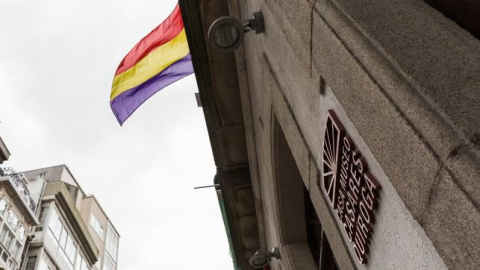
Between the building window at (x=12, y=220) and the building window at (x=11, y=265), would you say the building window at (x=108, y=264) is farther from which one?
the building window at (x=11, y=265)

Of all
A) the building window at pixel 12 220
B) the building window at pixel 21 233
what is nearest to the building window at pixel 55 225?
the building window at pixel 21 233

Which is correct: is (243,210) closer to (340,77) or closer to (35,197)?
(340,77)

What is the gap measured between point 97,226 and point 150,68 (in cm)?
4529

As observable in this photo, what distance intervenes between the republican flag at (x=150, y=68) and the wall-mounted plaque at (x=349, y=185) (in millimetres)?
5495

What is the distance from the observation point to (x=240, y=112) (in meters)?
9.93

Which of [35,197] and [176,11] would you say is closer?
[176,11]

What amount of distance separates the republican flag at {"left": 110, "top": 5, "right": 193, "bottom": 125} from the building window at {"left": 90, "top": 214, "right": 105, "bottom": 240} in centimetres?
4271

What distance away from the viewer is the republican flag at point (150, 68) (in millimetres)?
8594

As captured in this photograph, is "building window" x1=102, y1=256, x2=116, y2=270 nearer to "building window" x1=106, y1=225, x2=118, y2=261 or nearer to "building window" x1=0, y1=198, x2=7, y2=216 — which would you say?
"building window" x1=106, y1=225, x2=118, y2=261

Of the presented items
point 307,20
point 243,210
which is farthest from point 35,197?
point 307,20

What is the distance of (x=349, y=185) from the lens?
3225 mm

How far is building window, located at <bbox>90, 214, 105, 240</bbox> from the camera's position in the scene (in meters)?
48.3

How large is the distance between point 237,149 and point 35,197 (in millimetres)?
28515

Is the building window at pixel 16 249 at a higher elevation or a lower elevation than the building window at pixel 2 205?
lower
